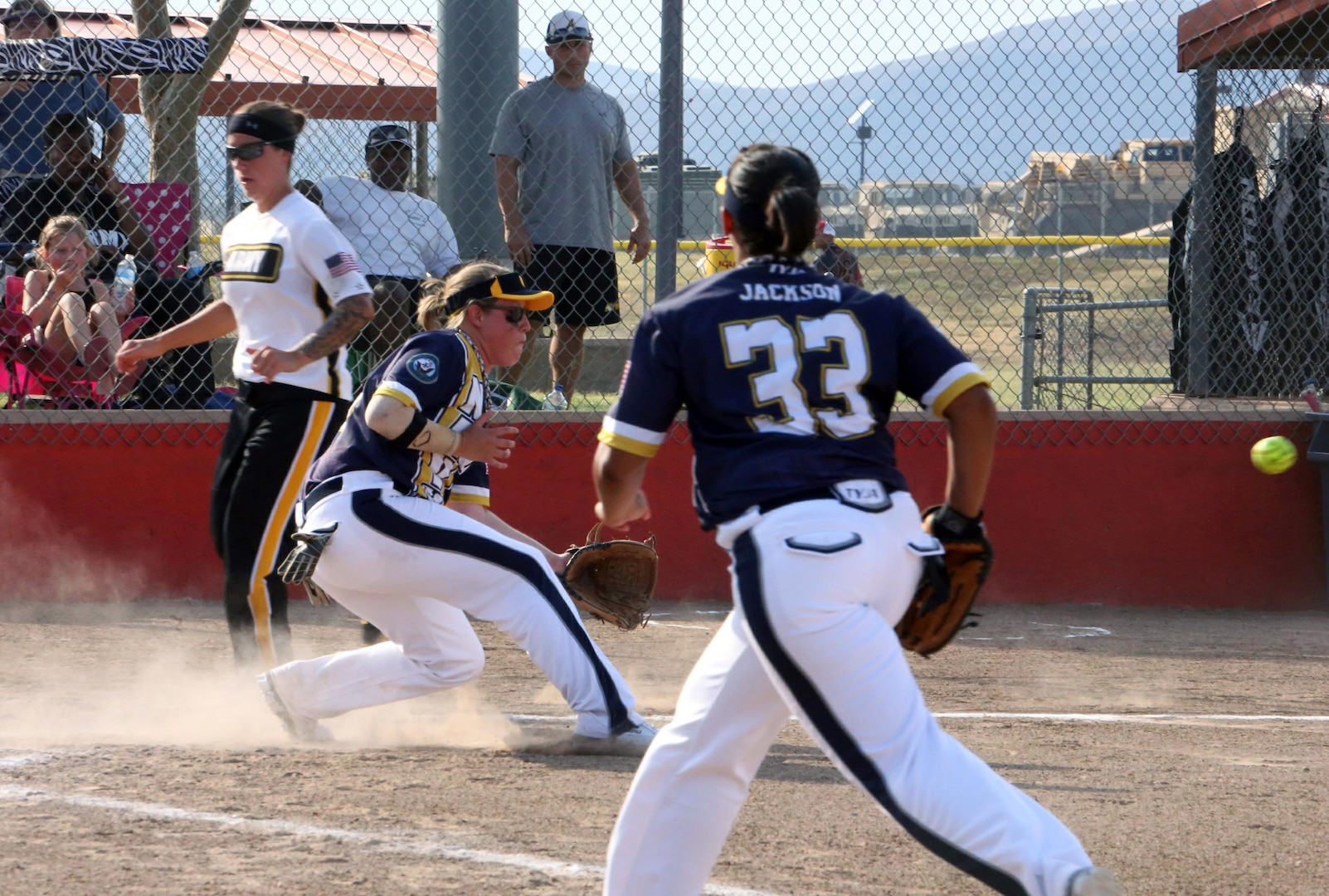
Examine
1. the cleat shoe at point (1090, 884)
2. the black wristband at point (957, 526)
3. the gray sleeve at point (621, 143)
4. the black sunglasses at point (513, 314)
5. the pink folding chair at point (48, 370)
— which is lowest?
the cleat shoe at point (1090, 884)

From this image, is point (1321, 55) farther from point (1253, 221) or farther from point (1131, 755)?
point (1131, 755)

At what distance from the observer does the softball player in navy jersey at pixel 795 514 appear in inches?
104

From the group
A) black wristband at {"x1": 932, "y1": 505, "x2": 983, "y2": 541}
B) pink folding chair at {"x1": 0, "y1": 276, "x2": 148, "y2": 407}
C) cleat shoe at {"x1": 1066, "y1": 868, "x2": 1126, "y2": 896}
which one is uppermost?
black wristband at {"x1": 932, "y1": 505, "x2": 983, "y2": 541}

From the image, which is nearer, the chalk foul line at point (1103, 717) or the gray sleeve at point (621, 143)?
the chalk foul line at point (1103, 717)

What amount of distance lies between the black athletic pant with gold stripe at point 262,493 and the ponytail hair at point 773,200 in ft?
8.44

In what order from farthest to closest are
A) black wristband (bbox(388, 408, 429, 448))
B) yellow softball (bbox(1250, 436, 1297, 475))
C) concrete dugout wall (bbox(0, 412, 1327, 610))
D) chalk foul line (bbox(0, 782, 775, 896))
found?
1. yellow softball (bbox(1250, 436, 1297, 475))
2. concrete dugout wall (bbox(0, 412, 1327, 610))
3. black wristband (bbox(388, 408, 429, 448))
4. chalk foul line (bbox(0, 782, 775, 896))

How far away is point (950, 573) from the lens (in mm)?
2945

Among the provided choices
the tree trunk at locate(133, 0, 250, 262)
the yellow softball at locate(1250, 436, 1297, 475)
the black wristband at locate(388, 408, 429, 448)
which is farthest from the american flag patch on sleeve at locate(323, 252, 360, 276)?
the yellow softball at locate(1250, 436, 1297, 475)

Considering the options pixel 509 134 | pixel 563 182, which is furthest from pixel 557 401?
pixel 509 134

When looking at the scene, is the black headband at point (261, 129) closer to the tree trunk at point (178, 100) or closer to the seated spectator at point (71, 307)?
the seated spectator at point (71, 307)

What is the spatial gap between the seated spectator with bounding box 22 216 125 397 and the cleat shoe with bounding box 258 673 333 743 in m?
3.34

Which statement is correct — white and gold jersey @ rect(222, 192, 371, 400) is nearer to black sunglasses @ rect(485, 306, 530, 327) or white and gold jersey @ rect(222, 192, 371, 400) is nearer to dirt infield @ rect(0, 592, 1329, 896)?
black sunglasses @ rect(485, 306, 530, 327)

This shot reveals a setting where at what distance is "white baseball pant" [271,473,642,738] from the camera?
445 centimetres

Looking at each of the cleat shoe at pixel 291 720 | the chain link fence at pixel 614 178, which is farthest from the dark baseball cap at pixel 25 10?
the cleat shoe at pixel 291 720
